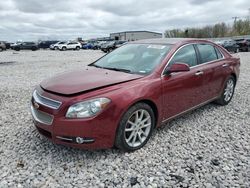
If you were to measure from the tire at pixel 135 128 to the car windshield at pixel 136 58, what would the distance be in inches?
24.5

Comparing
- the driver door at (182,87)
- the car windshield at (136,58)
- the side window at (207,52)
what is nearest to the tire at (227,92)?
the side window at (207,52)

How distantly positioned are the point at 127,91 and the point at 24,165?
1617mm

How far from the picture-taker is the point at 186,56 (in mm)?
4176

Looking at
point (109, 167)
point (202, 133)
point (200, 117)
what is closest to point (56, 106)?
point (109, 167)

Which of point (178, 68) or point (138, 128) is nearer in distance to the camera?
point (138, 128)

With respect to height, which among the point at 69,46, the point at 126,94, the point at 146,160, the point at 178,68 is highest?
the point at 69,46

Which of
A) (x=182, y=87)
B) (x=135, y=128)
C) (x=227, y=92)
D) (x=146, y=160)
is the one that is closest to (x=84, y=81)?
(x=135, y=128)

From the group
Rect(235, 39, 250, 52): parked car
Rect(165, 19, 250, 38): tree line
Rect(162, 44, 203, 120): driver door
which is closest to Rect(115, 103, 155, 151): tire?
Rect(162, 44, 203, 120): driver door

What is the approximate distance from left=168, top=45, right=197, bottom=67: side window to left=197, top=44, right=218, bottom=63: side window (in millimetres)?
268

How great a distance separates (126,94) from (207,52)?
255 centimetres

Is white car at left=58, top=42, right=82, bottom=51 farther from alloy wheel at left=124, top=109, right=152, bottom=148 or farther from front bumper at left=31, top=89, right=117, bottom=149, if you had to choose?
front bumper at left=31, top=89, right=117, bottom=149

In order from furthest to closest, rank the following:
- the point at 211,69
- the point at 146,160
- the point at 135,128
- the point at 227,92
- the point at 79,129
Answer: the point at 227,92 < the point at 211,69 < the point at 135,128 < the point at 146,160 < the point at 79,129

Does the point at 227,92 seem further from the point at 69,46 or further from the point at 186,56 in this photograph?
the point at 69,46

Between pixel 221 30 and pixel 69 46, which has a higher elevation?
pixel 221 30
